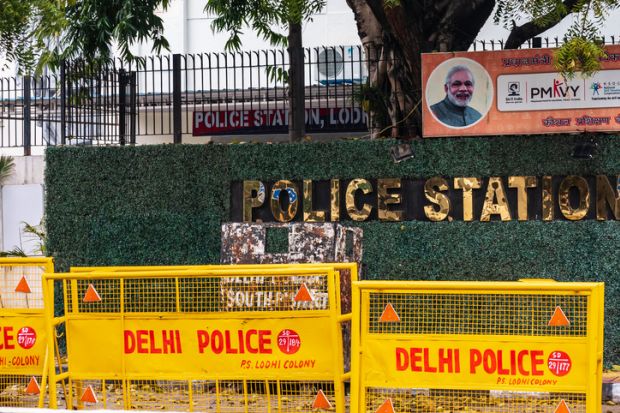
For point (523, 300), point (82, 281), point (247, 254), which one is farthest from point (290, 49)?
point (523, 300)

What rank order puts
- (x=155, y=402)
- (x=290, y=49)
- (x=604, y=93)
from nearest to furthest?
(x=155, y=402), (x=604, y=93), (x=290, y=49)

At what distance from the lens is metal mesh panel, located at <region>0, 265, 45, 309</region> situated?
986cm

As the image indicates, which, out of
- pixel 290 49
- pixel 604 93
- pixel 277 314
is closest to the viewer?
pixel 277 314

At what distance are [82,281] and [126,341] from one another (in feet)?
3.67

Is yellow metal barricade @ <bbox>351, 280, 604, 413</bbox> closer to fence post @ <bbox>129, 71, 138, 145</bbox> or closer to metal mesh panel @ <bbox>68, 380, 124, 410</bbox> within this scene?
metal mesh panel @ <bbox>68, 380, 124, 410</bbox>

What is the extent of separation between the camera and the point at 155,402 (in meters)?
9.91

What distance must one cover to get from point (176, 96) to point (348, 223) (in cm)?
299

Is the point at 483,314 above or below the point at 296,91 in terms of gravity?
below

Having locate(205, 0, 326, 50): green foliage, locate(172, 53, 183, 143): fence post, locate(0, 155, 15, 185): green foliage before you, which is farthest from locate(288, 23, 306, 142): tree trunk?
locate(0, 155, 15, 185): green foliage

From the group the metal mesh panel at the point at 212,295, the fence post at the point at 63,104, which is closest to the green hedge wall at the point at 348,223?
the fence post at the point at 63,104

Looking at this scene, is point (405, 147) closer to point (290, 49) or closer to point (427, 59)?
point (427, 59)

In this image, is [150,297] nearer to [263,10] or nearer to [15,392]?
[15,392]

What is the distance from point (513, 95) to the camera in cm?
1222

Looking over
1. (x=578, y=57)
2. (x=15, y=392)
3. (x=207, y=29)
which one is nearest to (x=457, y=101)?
(x=578, y=57)
